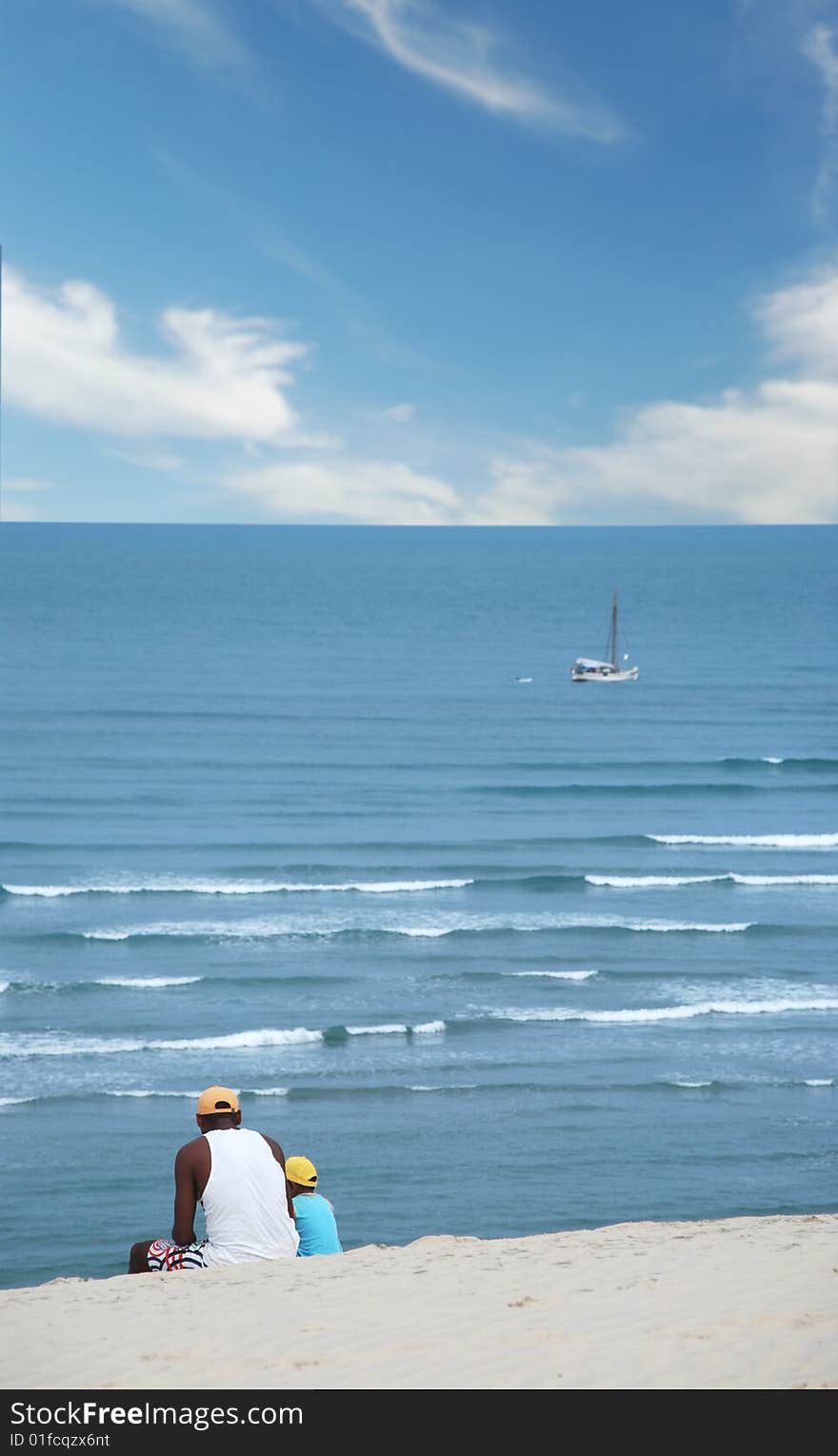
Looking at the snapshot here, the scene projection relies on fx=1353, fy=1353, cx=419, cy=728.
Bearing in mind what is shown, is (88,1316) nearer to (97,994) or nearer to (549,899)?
(97,994)

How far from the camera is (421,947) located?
28.9m

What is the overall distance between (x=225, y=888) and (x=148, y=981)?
652cm

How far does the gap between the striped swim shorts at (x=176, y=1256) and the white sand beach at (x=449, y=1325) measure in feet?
0.63

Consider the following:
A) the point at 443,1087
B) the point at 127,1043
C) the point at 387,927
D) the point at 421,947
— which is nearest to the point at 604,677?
the point at 387,927

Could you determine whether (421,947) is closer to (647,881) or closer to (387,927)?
(387,927)

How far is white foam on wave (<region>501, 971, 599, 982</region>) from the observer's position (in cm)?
2702

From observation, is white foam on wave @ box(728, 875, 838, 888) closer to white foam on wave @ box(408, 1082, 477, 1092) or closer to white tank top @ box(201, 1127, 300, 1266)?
white foam on wave @ box(408, 1082, 477, 1092)

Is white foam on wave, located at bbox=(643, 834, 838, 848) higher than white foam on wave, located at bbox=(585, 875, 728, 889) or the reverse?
higher

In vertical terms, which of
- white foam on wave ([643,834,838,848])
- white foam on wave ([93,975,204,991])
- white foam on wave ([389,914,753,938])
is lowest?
white foam on wave ([93,975,204,991])

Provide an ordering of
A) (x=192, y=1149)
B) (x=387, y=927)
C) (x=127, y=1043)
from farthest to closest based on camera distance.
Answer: (x=387, y=927), (x=127, y=1043), (x=192, y=1149)

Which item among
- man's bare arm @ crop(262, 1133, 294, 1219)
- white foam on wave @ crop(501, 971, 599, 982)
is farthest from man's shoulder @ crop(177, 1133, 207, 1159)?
white foam on wave @ crop(501, 971, 599, 982)

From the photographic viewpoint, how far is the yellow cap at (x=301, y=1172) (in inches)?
358

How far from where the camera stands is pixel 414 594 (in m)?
142

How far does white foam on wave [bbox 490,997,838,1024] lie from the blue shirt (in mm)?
15659
